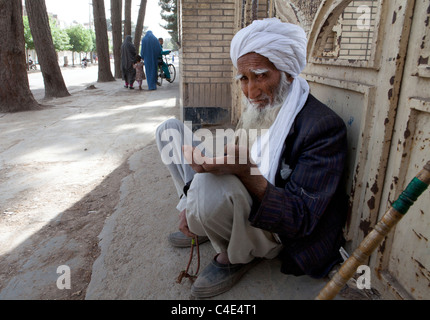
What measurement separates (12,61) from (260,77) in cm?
724

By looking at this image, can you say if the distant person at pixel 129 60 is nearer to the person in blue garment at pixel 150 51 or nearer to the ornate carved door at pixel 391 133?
the person in blue garment at pixel 150 51

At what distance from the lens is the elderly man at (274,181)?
1310 mm

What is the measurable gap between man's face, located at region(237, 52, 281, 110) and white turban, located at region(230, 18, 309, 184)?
1.3 inches

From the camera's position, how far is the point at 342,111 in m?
1.74

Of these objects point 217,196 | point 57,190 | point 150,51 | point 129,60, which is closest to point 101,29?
point 129,60

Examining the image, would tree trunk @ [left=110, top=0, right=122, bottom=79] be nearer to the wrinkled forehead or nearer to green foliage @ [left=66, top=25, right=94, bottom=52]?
the wrinkled forehead

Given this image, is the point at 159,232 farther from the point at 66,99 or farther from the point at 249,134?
the point at 66,99

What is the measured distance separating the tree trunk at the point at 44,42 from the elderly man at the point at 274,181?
27.8 ft

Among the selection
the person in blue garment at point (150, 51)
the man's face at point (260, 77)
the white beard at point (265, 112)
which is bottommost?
the white beard at point (265, 112)

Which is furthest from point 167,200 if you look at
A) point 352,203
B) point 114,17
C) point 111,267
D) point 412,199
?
point 114,17

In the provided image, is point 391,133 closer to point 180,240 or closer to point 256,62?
point 256,62

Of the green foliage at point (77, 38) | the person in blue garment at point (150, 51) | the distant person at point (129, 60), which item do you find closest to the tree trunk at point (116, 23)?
the distant person at point (129, 60)

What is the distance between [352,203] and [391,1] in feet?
2.98
